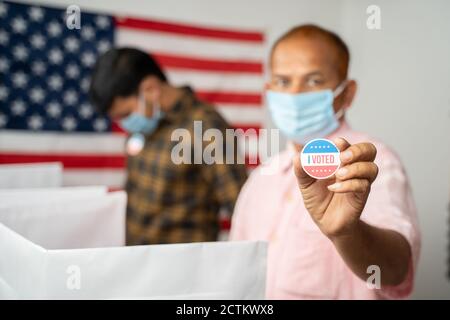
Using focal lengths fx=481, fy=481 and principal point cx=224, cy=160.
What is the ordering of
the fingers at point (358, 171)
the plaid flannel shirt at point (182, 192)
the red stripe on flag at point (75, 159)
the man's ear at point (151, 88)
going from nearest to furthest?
1. the fingers at point (358, 171)
2. the plaid flannel shirt at point (182, 192)
3. the man's ear at point (151, 88)
4. the red stripe on flag at point (75, 159)

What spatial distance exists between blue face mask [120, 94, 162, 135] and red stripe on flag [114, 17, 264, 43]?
1.29 feet

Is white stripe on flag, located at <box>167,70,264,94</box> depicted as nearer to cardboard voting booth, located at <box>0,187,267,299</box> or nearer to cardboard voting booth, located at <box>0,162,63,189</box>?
cardboard voting booth, located at <box>0,162,63,189</box>

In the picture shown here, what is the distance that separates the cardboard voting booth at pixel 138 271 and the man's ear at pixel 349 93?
0.33 metres

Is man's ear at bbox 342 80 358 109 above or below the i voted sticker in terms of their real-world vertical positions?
above

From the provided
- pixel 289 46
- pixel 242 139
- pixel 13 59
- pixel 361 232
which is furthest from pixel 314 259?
pixel 13 59

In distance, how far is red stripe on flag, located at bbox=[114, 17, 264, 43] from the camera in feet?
4.95

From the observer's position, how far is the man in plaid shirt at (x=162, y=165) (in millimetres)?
1126

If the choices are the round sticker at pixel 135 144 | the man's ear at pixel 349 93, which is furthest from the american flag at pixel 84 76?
the man's ear at pixel 349 93

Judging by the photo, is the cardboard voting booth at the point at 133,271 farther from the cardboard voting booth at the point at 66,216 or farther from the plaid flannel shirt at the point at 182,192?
the plaid flannel shirt at the point at 182,192

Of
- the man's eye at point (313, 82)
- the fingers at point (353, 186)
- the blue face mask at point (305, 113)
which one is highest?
the man's eye at point (313, 82)

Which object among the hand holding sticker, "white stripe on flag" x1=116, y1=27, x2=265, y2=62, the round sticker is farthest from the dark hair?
"white stripe on flag" x1=116, y1=27, x2=265, y2=62

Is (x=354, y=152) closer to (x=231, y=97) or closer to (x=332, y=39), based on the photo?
(x=332, y=39)
